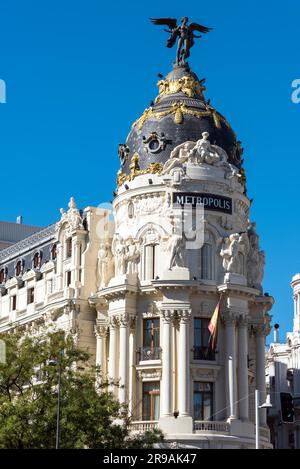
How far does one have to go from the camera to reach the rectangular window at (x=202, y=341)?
89.1 meters

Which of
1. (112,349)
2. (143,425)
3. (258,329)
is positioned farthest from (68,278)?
(143,425)

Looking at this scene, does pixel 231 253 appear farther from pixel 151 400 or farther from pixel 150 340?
pixel 151 400

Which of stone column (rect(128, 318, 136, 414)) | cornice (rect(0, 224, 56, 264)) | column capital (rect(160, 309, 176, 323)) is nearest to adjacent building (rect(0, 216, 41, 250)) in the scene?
cornice (rect(0, 224, 56, 264))

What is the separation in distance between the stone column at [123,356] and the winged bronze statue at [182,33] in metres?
25.6

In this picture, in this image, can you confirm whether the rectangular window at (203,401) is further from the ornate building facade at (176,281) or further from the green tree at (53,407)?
the green tree at (53,407)

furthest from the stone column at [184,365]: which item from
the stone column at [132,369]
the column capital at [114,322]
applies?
the column capital at [114,322]

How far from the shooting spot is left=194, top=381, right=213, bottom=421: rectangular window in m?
88.0

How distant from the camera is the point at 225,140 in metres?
96.8

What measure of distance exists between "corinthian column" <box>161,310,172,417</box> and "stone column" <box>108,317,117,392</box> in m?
4.71

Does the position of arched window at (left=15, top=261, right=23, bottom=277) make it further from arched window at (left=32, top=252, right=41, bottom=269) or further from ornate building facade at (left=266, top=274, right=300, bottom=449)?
ornate building facade at (left=266, top=274, right=300, bottom=449)

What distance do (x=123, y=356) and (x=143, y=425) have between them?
19.2 ft

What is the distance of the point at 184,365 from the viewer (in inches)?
3410
